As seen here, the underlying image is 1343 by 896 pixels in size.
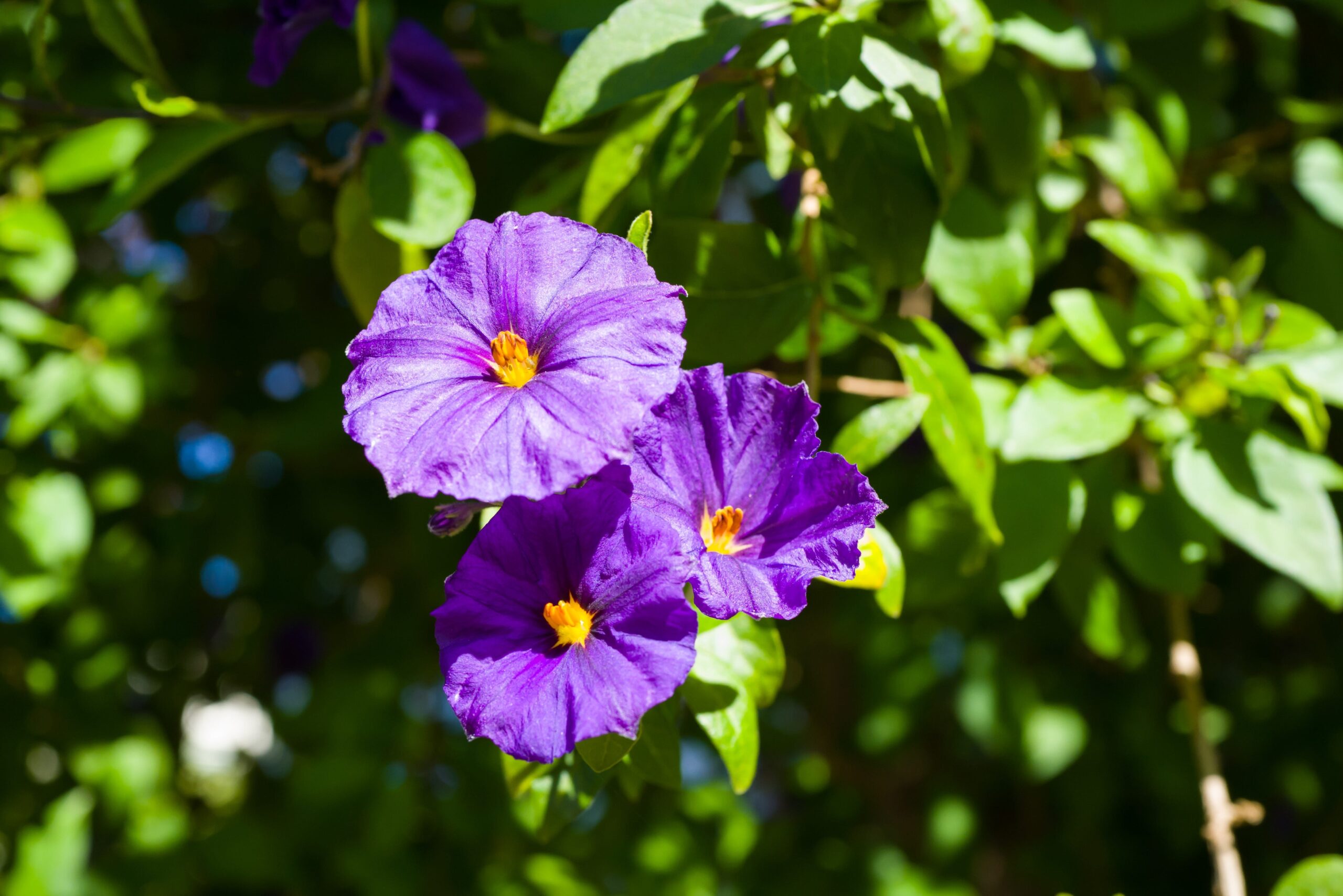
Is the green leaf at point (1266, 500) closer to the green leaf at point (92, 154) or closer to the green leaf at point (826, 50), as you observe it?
the green leaf at point (826, 50)

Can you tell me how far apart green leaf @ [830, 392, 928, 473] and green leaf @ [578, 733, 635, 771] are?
0.33 metres

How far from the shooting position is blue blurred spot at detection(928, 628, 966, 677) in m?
1.92

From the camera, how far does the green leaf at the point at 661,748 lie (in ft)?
2.71

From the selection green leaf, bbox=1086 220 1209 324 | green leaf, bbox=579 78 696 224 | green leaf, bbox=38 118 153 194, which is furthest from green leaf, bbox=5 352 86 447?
green leaf, bbox=1086 220 1209 324

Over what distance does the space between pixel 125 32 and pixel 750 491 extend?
87 centimetres

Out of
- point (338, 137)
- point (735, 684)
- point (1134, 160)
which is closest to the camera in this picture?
point (735, 684)

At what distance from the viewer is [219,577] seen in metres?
2.02

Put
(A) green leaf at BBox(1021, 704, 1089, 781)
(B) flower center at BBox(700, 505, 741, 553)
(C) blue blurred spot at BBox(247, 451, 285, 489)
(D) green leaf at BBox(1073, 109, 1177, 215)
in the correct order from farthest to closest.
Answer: (C) blue blurred spot at BBox(247, 451, 285, 489) → (A) green leaf at BBox(1021, 704, 1089, 781) → (D) green leaf at BBox(1073, 109, 1177, 215) → (B) flower center at BBox(700, 505, 741, 553)

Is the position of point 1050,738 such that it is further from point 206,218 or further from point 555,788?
point 206,218

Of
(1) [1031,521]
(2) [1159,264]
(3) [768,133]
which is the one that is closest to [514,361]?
(3) [768,133]

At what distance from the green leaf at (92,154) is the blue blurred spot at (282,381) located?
0.60 m

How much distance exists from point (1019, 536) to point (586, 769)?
53 cm

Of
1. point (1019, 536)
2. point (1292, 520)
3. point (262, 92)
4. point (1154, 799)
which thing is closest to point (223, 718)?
point (262, 92)

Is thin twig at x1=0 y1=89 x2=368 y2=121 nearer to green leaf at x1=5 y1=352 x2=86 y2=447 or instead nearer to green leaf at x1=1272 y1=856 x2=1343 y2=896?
green leaf at x1=5 y1=352 x2=86 y2=447
